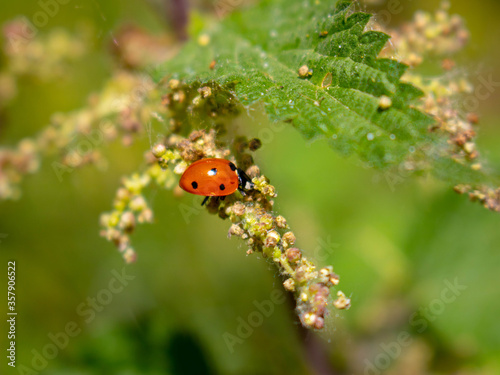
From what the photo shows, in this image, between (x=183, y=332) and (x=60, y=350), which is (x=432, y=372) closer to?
(x=183, y=332)

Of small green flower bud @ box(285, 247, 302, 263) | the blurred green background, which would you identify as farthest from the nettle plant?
the blurred green background

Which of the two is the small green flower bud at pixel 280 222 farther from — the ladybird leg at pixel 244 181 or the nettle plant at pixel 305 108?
the ladybird leg at pixel 244 181

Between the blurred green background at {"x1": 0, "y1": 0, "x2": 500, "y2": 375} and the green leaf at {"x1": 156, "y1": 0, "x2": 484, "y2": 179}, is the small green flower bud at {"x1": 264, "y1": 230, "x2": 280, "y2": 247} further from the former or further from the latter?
the blurred green background at {"x1": 0, "y1": 0, "x2": 500, "y2": 375}

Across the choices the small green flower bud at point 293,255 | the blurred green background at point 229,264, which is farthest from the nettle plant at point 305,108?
the blurred green background at point 229,264

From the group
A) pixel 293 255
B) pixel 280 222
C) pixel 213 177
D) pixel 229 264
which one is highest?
pixel 229 264

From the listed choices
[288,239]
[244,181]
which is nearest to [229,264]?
[244,181]

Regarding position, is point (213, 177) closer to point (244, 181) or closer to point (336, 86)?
point (244, 181)
